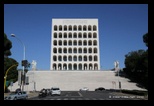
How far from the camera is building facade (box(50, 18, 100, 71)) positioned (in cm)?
9756

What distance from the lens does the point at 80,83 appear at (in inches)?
2488

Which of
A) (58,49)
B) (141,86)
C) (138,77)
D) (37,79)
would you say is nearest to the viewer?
(141,86)

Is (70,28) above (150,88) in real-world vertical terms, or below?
above

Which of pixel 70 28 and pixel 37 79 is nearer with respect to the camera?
pixel 37 79

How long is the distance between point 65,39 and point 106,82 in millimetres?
39380

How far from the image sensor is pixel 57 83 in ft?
207

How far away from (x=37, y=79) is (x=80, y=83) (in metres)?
10.9

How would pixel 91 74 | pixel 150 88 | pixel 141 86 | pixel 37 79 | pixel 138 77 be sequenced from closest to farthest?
pixel 150 88, pixel 141 86, pixel 138 77, pixel 37 79, pixel 91 74

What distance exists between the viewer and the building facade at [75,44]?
9756 cm

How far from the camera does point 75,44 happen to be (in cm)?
10056
